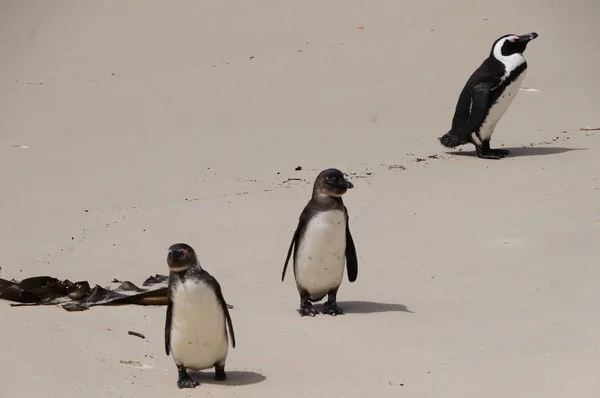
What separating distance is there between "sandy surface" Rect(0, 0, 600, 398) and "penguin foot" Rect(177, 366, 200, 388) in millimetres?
61

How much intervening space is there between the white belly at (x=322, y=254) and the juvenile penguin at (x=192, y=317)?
1.21 m

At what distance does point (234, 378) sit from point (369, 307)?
141cm

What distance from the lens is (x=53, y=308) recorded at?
5.88 metres

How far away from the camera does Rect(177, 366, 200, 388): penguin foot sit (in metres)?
4.72

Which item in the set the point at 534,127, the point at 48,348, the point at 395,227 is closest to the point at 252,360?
the point at 48,348

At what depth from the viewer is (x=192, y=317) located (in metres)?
4.70

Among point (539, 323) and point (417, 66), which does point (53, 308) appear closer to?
point (539, 323)

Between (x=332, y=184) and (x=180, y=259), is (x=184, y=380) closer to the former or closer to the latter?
(x=180, y=259)

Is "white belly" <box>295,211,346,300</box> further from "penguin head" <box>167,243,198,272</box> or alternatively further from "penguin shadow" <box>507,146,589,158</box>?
"penguin shadow" <box>507,146,589,158</box>

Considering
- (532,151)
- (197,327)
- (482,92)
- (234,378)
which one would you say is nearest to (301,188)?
(482,92)

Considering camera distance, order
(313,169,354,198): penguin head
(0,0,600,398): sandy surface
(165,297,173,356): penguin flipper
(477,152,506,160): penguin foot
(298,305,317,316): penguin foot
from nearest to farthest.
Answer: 1. (165,297,173,356): penguin flipper
2. (0,0,600,398): sandy surface
3. (313,169,354,198): penguin head
4. (298,305,317,316): penguin foot
5. (477,152,506,160): penguin foot

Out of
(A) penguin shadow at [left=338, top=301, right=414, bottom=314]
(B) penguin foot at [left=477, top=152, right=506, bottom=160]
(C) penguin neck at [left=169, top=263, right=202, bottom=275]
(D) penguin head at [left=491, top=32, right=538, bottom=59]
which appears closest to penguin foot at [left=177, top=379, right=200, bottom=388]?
(C) penguin neck at [left=169, top=263, right=202, bottom=275]

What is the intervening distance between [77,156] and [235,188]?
2.35 m

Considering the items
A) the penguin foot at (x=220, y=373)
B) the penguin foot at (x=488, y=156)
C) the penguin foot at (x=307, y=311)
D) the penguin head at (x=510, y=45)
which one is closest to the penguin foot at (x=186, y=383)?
the penguin foot at (x=220, y=373)
